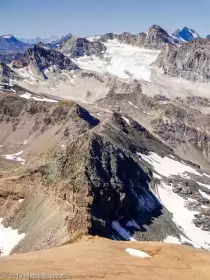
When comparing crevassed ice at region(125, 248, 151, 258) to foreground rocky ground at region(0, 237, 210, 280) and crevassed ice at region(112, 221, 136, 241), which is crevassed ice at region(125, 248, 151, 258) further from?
crevassed ice at region(112, 221, 136, 241)

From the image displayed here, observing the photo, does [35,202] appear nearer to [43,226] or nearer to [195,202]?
[43,226]

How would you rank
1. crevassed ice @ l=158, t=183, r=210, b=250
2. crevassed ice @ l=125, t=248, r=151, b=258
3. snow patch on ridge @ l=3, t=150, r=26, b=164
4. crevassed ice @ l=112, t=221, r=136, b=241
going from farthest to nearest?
snow patch on ridge @ l=3, t=150, r=26, b=164 < crevassed ice @ l=158, t=183, r=210, b=250 < crevassed ice @ l=112, t=221, r=136, b=241 < crevassed ice @ l=125, t=248, r=151, b=258

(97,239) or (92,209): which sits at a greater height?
(97,239)

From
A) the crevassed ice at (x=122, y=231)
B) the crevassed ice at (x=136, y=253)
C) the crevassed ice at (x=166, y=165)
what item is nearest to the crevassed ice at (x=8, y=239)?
the crevassed ice at (x=122, y=231)

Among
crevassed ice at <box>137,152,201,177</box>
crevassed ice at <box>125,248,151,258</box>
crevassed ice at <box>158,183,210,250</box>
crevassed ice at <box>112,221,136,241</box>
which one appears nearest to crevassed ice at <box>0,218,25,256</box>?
crevassed ice at <box>112,221,136,241</box>

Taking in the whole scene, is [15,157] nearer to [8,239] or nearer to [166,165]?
[166,165]

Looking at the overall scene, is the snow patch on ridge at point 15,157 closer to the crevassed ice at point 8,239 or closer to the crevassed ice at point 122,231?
the crevassed ice at point 122,231

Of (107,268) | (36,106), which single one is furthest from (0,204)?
(36,106)

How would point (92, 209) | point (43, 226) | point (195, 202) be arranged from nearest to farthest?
point (43, 226) < point (92, 209) < point (195, 202)
